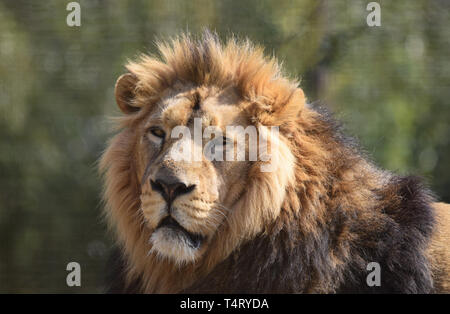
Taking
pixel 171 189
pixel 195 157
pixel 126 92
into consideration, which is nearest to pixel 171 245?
pixel 171 189

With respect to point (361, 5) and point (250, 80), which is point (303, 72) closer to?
point (361, 5)

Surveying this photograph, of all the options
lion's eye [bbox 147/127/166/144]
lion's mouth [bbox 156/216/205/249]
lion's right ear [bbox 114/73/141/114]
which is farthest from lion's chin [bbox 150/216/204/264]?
lion's right ear [bbox 114/73/141/114]

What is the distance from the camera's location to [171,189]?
210 centimetres

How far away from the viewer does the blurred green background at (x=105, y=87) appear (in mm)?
5180

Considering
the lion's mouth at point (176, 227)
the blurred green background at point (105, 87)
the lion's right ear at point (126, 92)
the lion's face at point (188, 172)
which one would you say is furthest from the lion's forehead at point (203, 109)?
the blurred green background at point (105, 87)

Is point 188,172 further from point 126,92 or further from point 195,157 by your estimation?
point 126,92

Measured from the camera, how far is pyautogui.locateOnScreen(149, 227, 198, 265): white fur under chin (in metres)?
2.15

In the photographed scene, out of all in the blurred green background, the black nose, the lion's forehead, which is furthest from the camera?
the blurred green background

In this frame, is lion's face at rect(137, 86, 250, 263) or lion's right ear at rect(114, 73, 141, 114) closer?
lion's face at rect(137, 86, 250, 263)

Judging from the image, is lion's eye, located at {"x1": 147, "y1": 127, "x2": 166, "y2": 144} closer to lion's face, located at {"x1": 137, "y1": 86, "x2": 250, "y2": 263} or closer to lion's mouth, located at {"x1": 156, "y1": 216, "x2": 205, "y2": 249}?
lion's face, located at {"x1": 137, "y1": 86, "x2": 250, "y2": 263}

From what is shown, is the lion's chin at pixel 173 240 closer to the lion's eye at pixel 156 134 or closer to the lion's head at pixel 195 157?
the lion's head at pixel 195 157

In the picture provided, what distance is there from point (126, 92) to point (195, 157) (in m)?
0.57

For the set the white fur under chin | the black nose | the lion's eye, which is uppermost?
A: the lion's eye

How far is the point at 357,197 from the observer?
2.30 m
